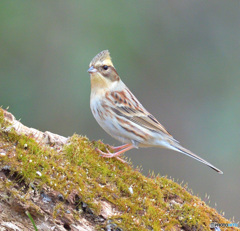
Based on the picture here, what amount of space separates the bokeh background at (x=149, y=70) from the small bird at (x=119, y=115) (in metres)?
5.57

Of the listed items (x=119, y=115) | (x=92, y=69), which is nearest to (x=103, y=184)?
(x=119, y=115)

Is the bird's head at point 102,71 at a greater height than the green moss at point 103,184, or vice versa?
the bird's head at point 102,71

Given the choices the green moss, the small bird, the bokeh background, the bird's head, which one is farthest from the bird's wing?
the bokeh background

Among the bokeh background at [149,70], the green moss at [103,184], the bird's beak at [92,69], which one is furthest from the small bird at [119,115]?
the bokeh background at [149,70]

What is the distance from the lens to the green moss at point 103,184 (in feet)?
17.4

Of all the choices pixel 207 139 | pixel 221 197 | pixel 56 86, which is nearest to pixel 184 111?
pixel 207 139

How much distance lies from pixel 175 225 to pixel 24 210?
2.13 m

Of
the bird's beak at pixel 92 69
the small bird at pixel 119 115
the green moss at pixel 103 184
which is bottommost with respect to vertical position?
the green moss at pixel 103 184

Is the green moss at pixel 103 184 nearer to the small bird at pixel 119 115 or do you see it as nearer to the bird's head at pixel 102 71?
the small bird at pixel 119 115

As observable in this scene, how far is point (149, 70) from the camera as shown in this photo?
14.9 meters

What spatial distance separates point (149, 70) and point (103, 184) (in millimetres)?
9463

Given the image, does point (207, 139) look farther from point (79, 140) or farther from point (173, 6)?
point (79, 140)

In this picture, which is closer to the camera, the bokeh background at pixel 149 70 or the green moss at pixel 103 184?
the green moss at pixel 103 184

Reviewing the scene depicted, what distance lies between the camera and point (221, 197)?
12820mm
